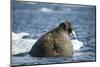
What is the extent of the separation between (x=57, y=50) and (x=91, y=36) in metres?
0.49

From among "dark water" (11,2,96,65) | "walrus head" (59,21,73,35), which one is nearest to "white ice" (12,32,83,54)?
"dark water" (11,2,96,65)

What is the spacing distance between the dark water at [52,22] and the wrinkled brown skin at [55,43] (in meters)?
0.05

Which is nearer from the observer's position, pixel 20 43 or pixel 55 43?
pixel 20 43

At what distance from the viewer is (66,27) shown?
267 cm

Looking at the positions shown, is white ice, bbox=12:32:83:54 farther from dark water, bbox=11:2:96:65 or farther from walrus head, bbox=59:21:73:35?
walrus head, bbox=59:21:73:35

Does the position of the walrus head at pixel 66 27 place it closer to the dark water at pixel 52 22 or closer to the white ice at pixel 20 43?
the dark water at pixel 52 22

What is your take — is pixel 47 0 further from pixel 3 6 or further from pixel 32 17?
pixel 3 6

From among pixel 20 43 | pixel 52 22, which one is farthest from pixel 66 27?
pixel 20 43

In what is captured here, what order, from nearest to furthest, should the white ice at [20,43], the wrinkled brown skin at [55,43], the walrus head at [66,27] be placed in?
1. the white ice at [20,43]
2. the wrinkled brown skin at [55,43]
3. the walrus head at [66,27]

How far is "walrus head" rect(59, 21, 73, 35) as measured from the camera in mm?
2648

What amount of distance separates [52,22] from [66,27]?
7.4 inches

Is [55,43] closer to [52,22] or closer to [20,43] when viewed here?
[52,22]

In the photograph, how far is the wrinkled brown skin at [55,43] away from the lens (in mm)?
2541

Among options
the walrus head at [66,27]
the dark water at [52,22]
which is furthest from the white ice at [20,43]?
the walrus head at [66,27]
